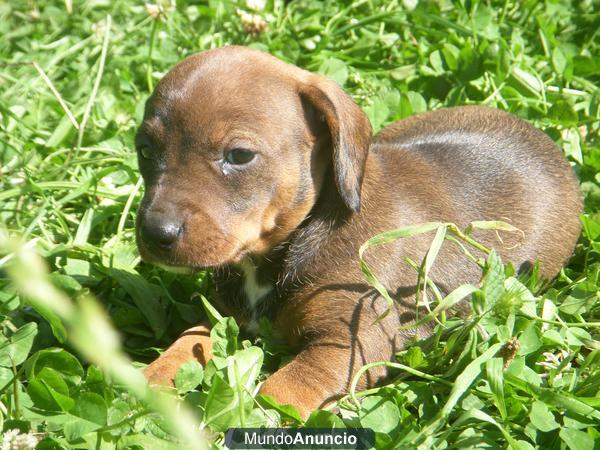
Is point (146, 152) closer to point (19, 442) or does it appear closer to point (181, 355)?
point (181, 355)

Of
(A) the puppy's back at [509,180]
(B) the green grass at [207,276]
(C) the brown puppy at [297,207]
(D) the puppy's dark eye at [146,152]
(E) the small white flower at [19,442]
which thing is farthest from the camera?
(A) the puppy's back at [509,180]

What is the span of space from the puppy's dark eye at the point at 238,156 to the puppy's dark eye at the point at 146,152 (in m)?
0.33

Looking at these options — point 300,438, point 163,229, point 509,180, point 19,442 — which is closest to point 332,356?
point 300,438

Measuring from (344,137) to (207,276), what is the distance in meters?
1.07

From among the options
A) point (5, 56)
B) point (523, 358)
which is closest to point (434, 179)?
point (523, 358)

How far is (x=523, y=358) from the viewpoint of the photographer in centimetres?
289

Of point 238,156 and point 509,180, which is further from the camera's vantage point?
point 509,180

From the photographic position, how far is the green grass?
8.38 ft

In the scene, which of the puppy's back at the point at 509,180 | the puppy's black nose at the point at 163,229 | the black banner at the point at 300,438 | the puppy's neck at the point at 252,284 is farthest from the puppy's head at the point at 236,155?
the black banner at the point at 300,438

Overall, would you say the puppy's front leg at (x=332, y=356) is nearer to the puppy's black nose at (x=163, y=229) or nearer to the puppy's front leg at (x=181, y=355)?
the puppy's front leg at (x=181, y=355)

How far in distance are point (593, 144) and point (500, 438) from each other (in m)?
2.61

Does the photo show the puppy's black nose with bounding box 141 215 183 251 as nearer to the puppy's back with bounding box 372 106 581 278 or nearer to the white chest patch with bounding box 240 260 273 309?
the white chest patch with bounding box 240 260 273 309

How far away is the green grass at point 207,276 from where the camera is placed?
2555mm

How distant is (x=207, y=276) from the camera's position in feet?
12.3
